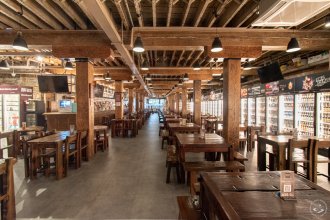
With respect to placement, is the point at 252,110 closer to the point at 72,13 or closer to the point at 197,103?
the point at 197,103

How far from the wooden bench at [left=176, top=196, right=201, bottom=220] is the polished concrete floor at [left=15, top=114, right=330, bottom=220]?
661mm

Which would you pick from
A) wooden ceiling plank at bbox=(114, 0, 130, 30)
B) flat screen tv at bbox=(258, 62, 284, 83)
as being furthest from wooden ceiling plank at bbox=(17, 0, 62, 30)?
flat screen tv at bbox=(258, 62, 284, 83)

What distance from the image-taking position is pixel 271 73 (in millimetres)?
8234

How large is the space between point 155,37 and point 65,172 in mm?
3884

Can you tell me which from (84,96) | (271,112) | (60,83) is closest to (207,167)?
(84,96)

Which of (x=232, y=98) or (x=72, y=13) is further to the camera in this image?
(x=232, y=98)

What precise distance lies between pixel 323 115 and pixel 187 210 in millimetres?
6508

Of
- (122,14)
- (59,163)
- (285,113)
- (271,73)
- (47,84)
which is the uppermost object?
(122,14)

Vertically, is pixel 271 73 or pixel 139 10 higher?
pixel 139 10

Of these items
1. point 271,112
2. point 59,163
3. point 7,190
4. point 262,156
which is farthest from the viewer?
point 271,112

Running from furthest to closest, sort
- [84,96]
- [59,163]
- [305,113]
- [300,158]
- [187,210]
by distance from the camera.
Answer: [305,113]
[84,96]
[59,163]
[300,158]
[187,210]

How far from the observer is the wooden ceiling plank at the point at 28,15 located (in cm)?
452

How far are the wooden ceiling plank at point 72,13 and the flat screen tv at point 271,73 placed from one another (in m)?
6.12

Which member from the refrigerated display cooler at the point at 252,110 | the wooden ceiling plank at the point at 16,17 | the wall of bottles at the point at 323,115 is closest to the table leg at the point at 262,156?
the wall of bottles at the point at 323,115
